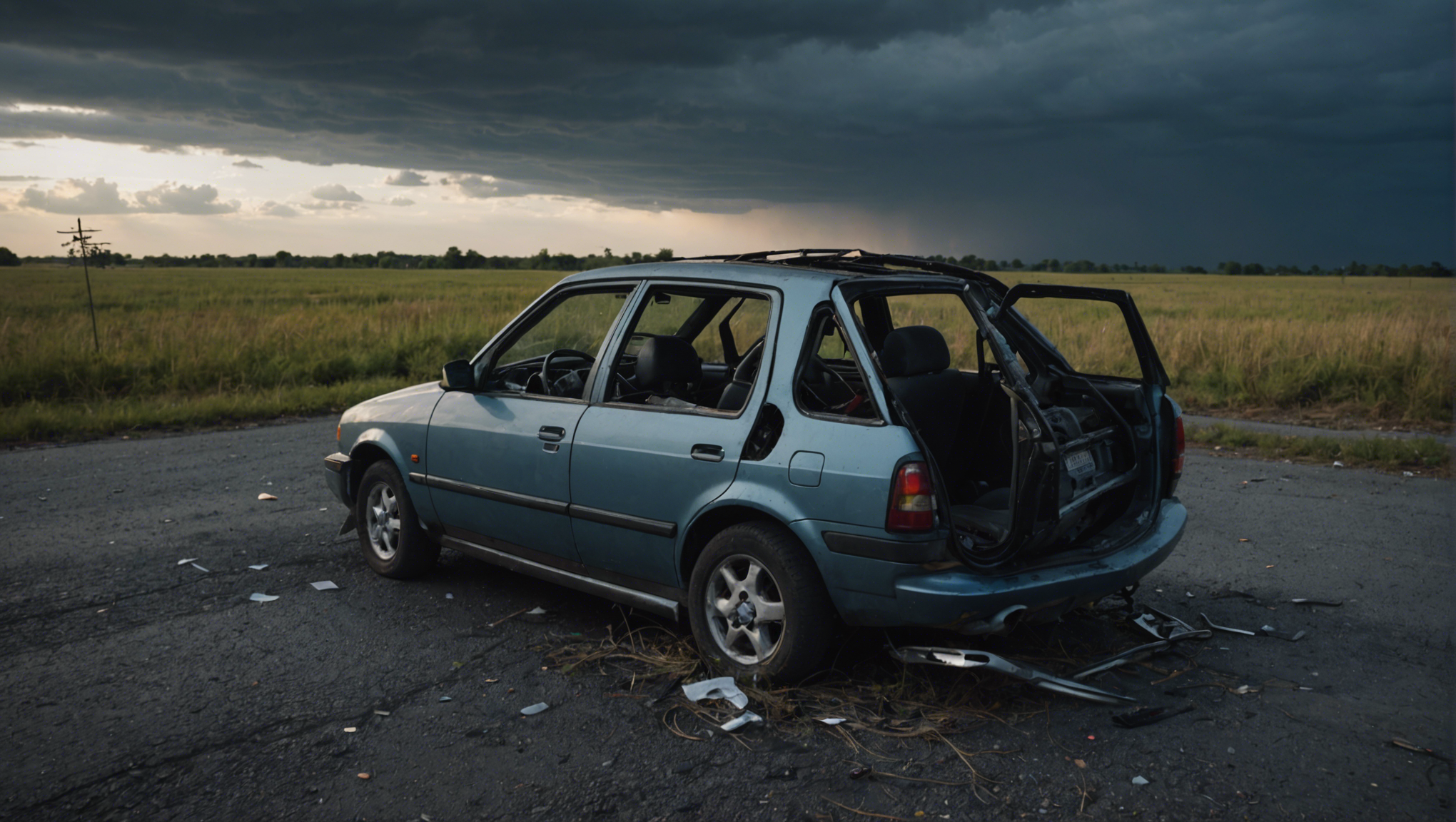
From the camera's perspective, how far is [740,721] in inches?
138

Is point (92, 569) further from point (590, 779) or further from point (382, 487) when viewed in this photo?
point (590, 779)

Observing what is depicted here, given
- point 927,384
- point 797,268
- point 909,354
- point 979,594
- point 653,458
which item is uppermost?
point 797,268

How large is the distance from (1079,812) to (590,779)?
1522 mm

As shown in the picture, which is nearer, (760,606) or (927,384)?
(760,606)

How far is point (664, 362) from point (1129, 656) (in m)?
2.37

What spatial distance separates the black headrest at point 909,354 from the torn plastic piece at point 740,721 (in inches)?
55.7

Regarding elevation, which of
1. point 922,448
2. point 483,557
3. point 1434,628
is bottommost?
point 1434,628

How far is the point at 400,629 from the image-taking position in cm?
454

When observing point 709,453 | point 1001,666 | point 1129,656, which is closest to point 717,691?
point 709,453

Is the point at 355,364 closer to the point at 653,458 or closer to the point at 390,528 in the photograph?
the point at 390,528

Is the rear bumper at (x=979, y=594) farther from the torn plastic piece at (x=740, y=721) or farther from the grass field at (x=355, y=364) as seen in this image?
the grass field at (x=355, y=364)

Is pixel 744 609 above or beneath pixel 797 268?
beneath

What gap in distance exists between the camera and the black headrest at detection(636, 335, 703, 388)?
14.5 feet

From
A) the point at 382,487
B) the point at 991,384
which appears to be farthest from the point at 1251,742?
the point at 382,487
